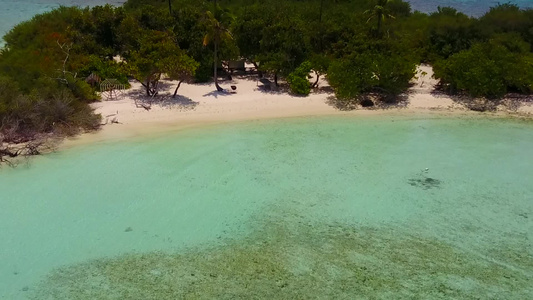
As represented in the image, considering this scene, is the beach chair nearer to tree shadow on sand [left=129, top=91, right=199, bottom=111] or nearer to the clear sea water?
tree shadow on sand [left=129, top=91, right=199, bottom=111]

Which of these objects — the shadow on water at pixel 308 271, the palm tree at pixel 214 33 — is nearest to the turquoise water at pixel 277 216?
the shadow on water at pixel 308 271

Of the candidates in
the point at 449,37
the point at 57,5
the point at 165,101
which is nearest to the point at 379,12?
the point at 449,37

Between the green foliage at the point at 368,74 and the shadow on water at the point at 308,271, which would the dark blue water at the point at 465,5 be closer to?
the green foliage at the point at 368,74

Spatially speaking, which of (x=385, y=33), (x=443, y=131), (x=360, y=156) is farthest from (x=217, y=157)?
(x=385, y=33)

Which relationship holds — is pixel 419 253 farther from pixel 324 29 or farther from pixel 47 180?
pixel 324 29

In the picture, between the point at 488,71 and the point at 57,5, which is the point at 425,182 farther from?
the point at 57,5

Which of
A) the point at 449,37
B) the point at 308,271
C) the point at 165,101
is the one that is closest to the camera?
the point at 308,271
